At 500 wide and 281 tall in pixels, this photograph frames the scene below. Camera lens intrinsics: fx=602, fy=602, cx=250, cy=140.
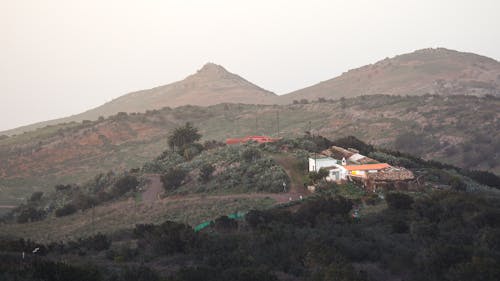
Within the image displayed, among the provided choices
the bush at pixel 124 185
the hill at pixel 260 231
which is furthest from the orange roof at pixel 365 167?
the bush at pixel 124 185

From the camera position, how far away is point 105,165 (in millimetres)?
80062

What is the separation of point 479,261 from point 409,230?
7.80 metres

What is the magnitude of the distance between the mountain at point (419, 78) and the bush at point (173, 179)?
278 ft

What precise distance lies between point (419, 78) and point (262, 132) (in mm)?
56991

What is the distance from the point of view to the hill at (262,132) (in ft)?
236

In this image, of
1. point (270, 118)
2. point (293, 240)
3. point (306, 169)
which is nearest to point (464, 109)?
point (270, 118)

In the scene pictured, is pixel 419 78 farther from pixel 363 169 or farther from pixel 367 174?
pixel 367 174

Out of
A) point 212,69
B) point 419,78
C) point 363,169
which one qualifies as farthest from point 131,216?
point 212,69

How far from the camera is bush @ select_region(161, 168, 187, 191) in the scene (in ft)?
141

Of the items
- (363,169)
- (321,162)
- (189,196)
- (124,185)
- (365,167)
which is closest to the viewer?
(363,169)

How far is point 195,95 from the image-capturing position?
16462cm

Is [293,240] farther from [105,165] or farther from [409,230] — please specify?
[105,165]

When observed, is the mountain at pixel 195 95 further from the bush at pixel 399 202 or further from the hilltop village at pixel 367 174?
the bush at pixel 399 202

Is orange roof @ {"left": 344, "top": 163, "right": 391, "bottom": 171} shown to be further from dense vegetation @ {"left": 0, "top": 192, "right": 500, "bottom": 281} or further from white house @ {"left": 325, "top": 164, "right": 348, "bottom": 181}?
dense vegetation @ {"left": 0, "top": 192, "right": 500, "bottom": 281}
